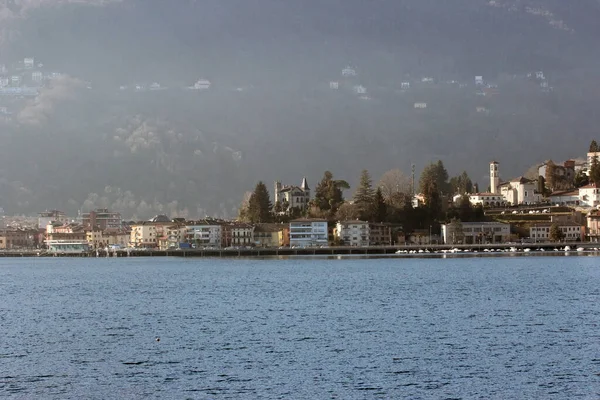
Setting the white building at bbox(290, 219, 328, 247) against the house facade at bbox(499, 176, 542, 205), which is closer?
the white building at bbox(290, 219, 328, 247)

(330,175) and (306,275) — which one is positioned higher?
(330,175)

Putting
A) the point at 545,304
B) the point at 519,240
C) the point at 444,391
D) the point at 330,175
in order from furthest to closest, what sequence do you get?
the point at 330,175 < the point at 519,240 < the point at 545,304 < the point at 444,391

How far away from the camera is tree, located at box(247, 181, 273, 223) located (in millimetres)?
152875

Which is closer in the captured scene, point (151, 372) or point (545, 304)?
point (151, 372)

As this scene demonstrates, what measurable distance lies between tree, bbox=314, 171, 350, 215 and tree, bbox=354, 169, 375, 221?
4212mm

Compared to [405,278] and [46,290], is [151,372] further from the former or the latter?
[405,278]

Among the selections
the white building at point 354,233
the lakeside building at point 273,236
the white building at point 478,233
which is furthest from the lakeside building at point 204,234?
the white building at point 478,233

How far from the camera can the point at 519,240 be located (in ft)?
460

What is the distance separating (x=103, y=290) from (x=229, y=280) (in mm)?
12687

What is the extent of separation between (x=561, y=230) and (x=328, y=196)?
3623 centimetres

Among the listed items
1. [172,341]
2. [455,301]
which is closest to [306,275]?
[455,301]

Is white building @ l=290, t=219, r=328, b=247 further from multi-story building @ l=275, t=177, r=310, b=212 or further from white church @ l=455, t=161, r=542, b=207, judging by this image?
white church @ l=455, t=161, r=542, b=207

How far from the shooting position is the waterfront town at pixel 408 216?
140750 millimetres

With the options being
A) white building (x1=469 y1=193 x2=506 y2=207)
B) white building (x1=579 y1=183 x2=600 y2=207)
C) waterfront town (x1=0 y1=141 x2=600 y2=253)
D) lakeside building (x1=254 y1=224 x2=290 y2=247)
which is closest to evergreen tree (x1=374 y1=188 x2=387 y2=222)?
waterfront town (x1=0 y1=141 x2=600 y2=253)
